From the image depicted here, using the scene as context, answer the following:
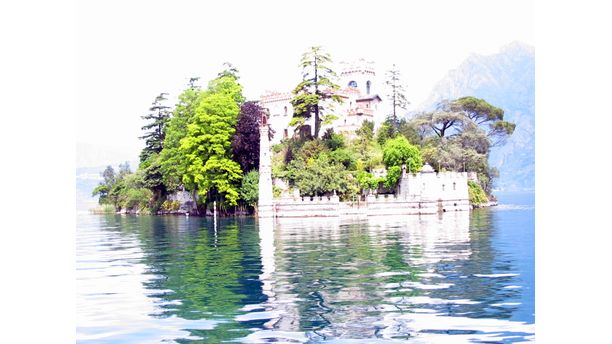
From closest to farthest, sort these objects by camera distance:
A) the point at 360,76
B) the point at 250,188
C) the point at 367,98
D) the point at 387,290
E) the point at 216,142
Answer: the point at 387,290 → the point at 250,188 → the point at 216,142 → the point at 360,76 → the point at 367,98

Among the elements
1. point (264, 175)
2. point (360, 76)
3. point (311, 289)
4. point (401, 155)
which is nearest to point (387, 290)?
point (311, 289)

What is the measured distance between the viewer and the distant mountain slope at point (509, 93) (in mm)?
23172

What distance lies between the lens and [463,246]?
40.2ft

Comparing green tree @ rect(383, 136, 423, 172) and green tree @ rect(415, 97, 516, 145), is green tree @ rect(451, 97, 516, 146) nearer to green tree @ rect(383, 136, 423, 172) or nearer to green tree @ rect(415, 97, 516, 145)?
green tree @ rect(415, 97, 516, 145)

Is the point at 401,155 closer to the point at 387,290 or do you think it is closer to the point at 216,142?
the point at 216,142

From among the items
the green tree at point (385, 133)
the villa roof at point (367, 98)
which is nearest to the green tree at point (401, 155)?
the green tree at point (385, 133)

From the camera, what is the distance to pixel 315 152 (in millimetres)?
24578

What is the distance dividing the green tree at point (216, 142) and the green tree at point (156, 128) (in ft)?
8.77

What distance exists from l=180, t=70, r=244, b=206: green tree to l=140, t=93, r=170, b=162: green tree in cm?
267

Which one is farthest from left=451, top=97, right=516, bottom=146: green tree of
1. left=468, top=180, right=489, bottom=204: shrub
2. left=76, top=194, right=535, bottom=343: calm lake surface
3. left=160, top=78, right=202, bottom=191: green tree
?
left=76, top=194, right=535, bottom=343: calm lake surface

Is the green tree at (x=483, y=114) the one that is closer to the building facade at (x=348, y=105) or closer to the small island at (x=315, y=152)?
the small island at (x=315, y=152)

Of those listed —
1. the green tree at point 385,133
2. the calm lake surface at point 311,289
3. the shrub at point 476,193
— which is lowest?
the calm lake surface at point 311,289

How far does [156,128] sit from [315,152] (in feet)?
25.0

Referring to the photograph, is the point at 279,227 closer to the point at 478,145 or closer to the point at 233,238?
the point at 233,238
